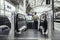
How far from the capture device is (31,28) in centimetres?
731

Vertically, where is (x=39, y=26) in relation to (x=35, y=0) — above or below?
below

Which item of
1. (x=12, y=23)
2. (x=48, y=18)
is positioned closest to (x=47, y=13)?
(x=48, y=18)

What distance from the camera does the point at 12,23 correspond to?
7.35 m

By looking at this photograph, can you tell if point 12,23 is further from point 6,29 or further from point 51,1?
point 51,1

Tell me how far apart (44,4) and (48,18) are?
1.71ft

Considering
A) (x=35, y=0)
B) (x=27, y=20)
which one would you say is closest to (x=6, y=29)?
(x=27, y=20)

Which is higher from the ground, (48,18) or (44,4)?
(44,4)

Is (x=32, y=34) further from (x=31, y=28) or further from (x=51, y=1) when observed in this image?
(x=51, y=1)

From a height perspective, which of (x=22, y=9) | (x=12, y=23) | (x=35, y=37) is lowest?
(x=35, y=37)

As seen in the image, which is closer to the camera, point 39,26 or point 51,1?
point 51,1

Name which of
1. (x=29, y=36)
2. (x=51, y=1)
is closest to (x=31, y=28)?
(x=29, y=36)

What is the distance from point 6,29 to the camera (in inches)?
284

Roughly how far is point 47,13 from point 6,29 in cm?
157

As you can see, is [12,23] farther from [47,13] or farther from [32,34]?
[47,13]
